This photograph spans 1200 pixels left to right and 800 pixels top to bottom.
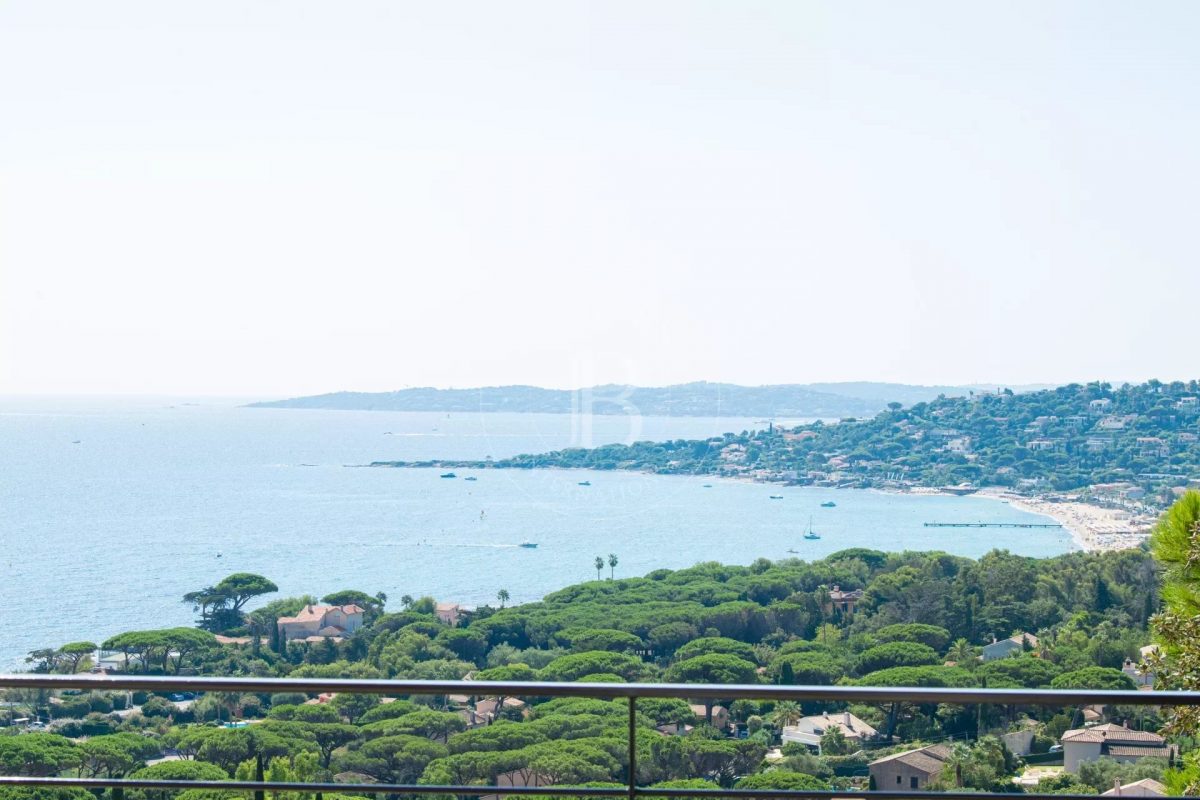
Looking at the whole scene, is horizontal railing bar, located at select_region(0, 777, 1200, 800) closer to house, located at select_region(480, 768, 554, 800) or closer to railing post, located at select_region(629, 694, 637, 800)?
railing post, located at select_region(629, 694, 637, 800)

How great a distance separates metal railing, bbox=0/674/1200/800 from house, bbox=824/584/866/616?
79.2 ft

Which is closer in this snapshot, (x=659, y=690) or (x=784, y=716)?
(x=659, y=690)

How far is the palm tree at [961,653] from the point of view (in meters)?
20.0

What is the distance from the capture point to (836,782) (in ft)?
30.2

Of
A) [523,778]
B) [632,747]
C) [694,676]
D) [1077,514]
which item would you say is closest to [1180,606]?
[632,747]

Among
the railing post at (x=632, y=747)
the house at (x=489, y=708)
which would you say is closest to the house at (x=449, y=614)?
the house at (x=489, y=708)

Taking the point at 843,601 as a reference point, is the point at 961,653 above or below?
below

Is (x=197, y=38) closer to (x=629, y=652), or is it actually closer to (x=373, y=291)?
(x=629, y=652)

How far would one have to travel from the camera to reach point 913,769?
24.8 feet

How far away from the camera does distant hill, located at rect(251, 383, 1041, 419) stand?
136 feet

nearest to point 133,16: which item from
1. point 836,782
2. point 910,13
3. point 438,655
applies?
point 910,13

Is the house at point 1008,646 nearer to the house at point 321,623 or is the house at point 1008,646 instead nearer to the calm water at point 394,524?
the calm water at point 394,524

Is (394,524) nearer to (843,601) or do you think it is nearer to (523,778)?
(843,601)

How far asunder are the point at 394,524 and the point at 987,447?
78.8 feet
